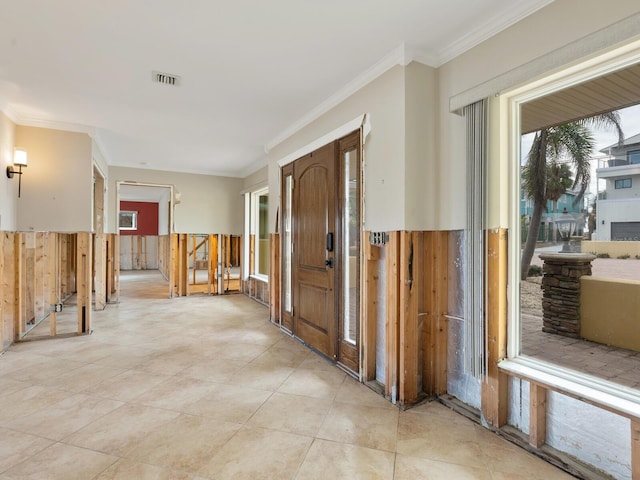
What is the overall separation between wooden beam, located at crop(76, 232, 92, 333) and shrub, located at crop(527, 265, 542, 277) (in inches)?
189

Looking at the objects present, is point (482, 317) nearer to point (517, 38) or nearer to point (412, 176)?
point (412, 176)

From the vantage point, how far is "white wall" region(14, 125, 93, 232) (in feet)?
13.3

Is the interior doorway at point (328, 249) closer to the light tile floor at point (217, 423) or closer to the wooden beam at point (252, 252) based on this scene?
the light tile floor at point (217, 423)

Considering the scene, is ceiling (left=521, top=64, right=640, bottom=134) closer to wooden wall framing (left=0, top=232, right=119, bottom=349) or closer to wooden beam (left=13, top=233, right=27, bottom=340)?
wooden wall framing (left=0, top=232, right=119, bottom=349)

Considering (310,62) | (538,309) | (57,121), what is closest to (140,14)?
(310,62)

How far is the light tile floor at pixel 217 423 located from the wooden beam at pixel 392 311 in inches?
7.0

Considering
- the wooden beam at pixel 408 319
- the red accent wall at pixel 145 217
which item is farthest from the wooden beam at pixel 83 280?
the red accent wall at pixel 145 217

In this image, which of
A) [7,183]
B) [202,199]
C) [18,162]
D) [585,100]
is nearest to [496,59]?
[585,100]

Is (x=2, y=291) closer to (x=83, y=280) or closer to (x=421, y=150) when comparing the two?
(x=83, y=280)

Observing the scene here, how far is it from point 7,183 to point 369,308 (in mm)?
4135

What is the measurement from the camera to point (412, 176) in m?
2.57

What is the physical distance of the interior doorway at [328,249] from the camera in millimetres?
3234

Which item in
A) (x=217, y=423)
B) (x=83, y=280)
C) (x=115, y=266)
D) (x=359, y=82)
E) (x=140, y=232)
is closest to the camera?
(x=217, y=423)

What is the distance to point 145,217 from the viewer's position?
13.0 m
